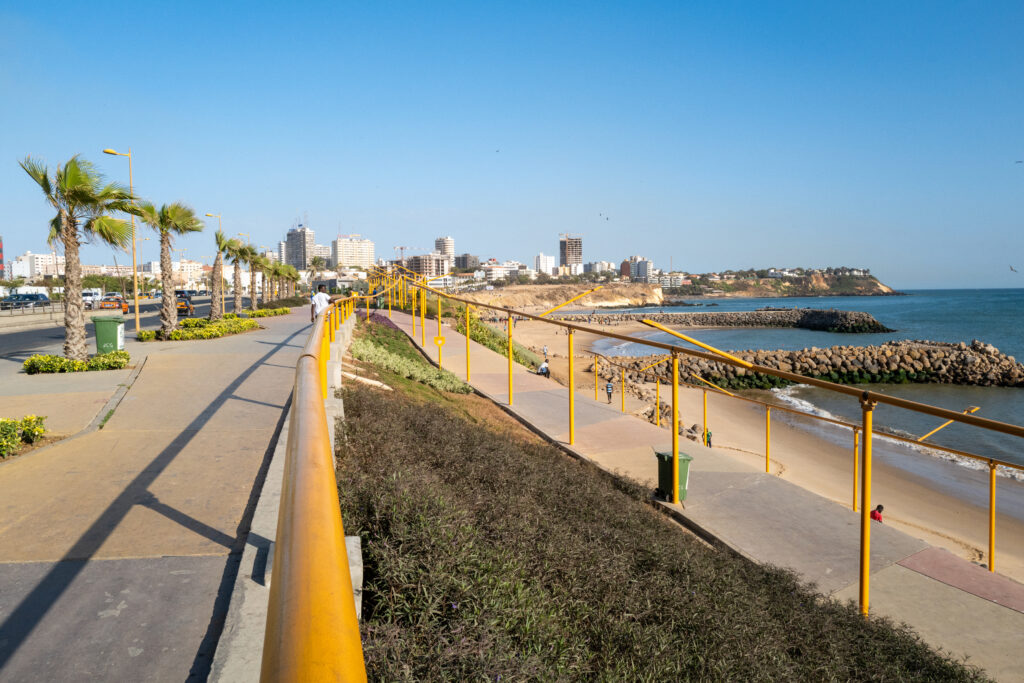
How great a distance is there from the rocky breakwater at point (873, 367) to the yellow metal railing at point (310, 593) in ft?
114

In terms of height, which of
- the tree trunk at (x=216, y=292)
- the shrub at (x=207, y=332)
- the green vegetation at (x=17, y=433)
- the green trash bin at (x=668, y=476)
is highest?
the tree trunk at (x=216, y=292)

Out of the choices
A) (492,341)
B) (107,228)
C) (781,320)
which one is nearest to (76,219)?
(107,228)

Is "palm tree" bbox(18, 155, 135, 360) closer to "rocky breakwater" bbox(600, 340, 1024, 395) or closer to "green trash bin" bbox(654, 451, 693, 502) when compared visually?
"green trash bin" bbox(654, 451, 693, 502)

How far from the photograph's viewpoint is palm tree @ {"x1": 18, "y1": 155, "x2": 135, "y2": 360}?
1347cm

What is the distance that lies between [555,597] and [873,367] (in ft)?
146

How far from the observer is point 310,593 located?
97 cm

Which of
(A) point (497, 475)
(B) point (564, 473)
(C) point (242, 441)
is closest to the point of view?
(A) point (497, 475)

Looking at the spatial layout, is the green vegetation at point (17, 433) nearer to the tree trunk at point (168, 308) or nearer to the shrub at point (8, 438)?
the shrub at point (8, 438)

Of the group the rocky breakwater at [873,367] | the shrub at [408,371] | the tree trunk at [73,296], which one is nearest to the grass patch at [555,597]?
the shrub at [408,371]

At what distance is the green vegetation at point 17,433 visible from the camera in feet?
21.8

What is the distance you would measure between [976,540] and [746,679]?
1256 cm

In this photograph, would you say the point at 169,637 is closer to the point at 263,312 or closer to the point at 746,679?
the point at 746,679

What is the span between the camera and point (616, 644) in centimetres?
369

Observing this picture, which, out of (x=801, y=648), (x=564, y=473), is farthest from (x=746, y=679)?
(x=564, y=473)
